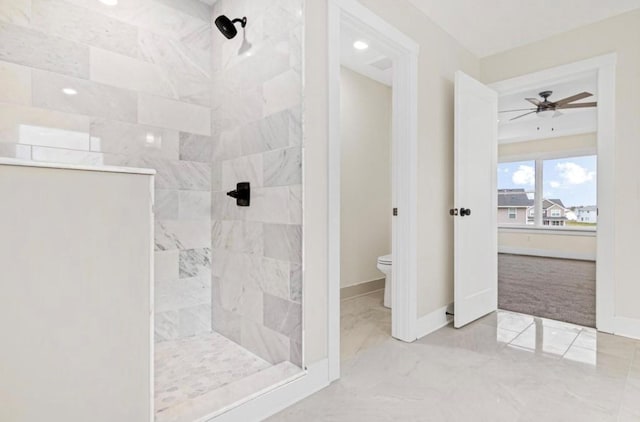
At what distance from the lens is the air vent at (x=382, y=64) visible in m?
3.31

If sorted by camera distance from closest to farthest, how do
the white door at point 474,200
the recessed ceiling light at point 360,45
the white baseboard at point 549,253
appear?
the white door at point 474,200
the recessed ceiling light at point 360,45
the white baseboard at point 549,253

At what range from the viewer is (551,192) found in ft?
22.4

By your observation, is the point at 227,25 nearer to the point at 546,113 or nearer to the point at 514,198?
the point at 546,113

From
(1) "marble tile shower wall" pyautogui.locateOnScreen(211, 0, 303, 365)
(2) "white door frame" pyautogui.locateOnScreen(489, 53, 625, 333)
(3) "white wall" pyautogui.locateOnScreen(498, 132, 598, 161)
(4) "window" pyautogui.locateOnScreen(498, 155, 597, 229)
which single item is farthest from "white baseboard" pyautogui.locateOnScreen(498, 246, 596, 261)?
(1) "marble tile shower wall" pyautogui.locateOnScreen(211, 0, 303, 365)

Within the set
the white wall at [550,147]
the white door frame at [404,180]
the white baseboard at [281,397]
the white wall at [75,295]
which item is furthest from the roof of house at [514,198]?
the white wall at [75,295]

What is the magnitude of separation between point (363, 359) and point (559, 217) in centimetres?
662

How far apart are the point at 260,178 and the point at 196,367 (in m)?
1.12

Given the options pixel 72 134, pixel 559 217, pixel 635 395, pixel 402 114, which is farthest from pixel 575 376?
pixel 559 217

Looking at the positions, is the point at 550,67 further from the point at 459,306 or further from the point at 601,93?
the point at 459,306

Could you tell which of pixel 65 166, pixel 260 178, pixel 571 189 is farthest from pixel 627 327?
Answer: pixel 571 189

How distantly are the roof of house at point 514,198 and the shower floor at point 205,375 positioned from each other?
7078 mm

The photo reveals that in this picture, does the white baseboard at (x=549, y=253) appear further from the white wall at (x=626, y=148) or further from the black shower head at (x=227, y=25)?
the black shower head at (x=227, y=25)

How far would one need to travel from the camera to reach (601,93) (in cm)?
259

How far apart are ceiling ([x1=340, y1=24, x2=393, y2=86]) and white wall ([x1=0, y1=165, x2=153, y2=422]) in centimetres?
240
